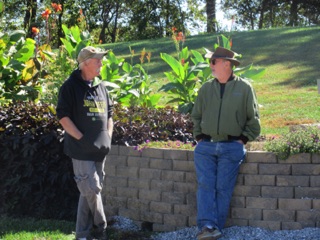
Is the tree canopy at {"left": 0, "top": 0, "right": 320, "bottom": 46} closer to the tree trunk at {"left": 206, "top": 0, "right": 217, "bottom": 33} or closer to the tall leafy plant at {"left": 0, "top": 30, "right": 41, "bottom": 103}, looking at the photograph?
the tree trunk at {"left": 206, "top": 0, "right": 217, "bottom": 33}

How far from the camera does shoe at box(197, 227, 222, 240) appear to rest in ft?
18.7

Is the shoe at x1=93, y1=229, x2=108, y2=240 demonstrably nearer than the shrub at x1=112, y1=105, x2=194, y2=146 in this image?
Yes

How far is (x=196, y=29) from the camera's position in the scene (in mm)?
39969

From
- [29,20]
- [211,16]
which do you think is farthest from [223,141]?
[211,16]

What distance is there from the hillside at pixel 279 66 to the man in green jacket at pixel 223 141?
2.86 m

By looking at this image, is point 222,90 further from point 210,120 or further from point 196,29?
point 196,29

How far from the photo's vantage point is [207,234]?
5.70m

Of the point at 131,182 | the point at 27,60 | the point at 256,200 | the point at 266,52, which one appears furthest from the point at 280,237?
the point at 266,52

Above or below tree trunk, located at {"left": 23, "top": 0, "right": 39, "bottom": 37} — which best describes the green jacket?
below

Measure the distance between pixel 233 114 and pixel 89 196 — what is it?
1.55 meters

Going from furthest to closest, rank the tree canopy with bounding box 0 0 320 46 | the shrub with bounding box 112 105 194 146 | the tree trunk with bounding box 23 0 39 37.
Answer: the tree canopy with bounding box 0 0 320 46
the tree trunk with bounding box 23 0 39 37
the shrub with bounding box 112 105 194 146

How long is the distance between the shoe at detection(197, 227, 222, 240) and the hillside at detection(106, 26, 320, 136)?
322 centimetres

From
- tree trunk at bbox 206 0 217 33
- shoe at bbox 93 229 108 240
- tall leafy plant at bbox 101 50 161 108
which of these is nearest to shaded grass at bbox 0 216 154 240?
shoe at bbox 93 229 108 240

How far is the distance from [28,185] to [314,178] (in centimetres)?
345
